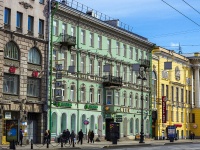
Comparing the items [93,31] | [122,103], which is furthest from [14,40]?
[122,103]

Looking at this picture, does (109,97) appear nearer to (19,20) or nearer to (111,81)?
(111,81)

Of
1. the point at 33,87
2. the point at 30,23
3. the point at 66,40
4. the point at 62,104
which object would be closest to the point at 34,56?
the point at 33,87

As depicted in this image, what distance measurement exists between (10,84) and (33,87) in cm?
384

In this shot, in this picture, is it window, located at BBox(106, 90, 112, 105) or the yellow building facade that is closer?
window, located at BBox(106, 90, 112, 105)

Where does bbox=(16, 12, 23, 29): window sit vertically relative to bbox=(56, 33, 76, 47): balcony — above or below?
above

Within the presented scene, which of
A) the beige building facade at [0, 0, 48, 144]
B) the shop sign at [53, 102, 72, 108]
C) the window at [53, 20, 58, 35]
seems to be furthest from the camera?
the window at [53, 20, 58, 35]

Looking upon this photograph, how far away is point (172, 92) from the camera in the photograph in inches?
3524

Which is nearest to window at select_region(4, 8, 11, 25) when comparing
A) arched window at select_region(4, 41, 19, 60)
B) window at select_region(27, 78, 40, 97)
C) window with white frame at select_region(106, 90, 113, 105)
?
arched window at select_region(4, 41, 19, 60)

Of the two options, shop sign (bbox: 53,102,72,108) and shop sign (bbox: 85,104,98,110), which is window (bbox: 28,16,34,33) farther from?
shop sign (bbox: 85,104,98,110)

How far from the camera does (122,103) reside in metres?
69.9

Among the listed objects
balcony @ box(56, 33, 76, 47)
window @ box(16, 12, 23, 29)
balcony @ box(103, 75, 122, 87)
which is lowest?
balcony @ box(103, 75, 122, 87)

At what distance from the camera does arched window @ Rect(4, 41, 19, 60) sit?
48.6 metres

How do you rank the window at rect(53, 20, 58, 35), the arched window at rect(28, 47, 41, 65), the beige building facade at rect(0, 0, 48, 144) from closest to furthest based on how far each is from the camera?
the beige building facade at rect(0, 0, 48, 144) < the arched window at rect(28, 47, 41, 65) < the window at rect(53, 20, 58, 35)

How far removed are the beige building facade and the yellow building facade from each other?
32.0m
